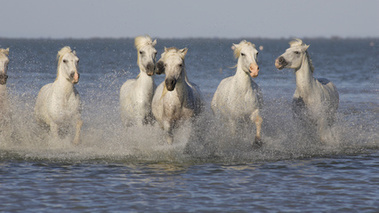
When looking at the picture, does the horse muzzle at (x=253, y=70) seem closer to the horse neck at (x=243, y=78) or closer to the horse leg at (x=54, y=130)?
the horse neck at (x=243, y=78)

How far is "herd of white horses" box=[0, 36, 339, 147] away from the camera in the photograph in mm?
11000

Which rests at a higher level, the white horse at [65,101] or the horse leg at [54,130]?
the white horse at [65,101]

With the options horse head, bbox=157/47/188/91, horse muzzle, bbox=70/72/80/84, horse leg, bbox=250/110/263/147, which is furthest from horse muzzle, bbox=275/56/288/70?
horse muzzle, bbox=70/72/80/84

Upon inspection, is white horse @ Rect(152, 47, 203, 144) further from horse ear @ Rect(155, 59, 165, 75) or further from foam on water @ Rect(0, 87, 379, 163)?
foam on water @ Rect(0, 87, 379, 163)

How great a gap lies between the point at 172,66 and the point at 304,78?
136 inches

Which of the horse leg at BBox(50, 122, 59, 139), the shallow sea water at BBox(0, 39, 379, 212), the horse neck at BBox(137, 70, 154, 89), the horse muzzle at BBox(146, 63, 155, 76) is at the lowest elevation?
the shallow sea water at BBox(0, 39, 379, 212)

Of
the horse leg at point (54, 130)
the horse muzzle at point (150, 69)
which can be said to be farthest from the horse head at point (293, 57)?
the horse leg at point (54, 130)

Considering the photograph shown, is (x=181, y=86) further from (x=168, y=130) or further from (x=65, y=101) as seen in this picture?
(x=65, y=101)

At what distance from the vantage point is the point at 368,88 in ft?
99.1

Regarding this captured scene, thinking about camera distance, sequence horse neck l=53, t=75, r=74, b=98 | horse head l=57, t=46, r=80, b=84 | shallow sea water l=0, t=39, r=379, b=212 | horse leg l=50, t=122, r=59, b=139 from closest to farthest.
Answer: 1. shallow sea water l=0, t=39, r=379, b=212
2. horse head l=57, t=46, r=80, b=84
3. horse neck l=53, t=75, r=74, b=98
4. horse leg l=50, t=122, r=59, b=139

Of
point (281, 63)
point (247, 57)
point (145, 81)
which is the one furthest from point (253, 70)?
point (145, 81)

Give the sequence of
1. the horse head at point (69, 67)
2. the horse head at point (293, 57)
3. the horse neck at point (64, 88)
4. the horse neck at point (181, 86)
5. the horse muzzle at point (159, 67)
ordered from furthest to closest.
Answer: the horse head at point (293, 57) < the horse neck at point (64, 88) < the horse head at point (69, 67) < the horse neck at point (181, 86) < the horse muzzle at point (159, 67)

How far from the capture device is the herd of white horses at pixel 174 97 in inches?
433

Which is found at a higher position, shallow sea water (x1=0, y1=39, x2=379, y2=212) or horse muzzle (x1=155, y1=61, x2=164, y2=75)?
horse muzzle (x1=155, y1=61, x2=164, y2=75)
